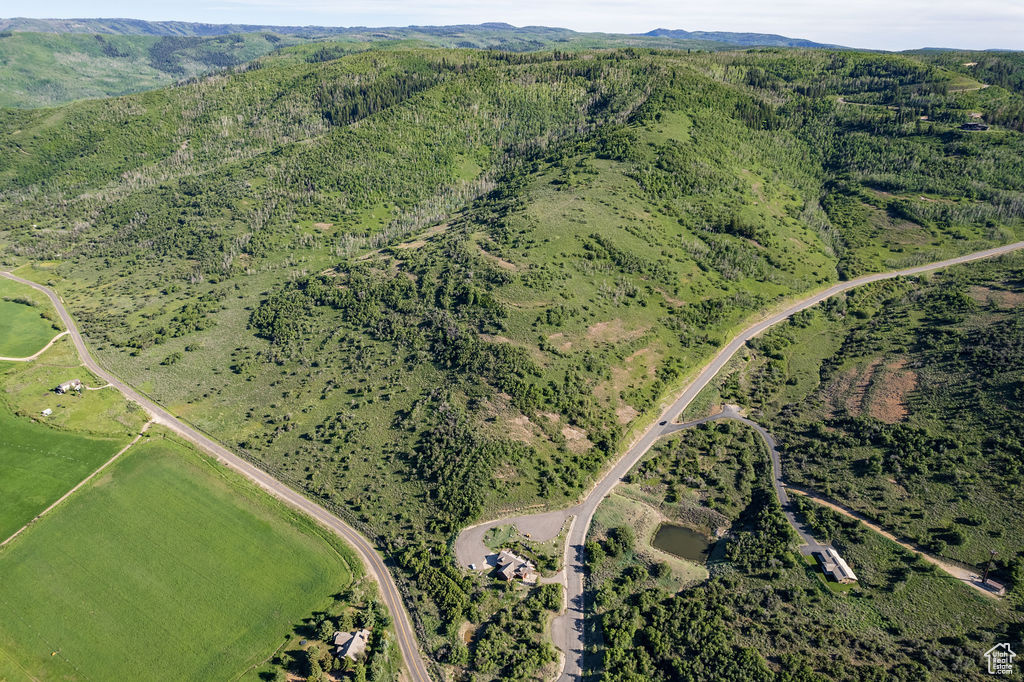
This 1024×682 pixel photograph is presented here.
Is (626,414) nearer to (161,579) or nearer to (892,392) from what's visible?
(892,392)

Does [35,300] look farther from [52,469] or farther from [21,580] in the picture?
[21,580]

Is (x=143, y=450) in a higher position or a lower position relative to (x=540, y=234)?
lower

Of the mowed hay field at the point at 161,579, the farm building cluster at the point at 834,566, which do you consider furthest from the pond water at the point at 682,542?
the mowed hay field at the point at 161,579

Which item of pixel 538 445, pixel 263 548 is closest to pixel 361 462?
pixel 263 548

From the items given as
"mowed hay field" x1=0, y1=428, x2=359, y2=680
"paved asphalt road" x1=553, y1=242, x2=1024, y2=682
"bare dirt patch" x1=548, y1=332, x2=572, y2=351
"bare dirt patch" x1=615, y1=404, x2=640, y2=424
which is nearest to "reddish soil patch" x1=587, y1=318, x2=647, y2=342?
"bare dirt patch" x1=548, y1=332, x2=572, y2=351

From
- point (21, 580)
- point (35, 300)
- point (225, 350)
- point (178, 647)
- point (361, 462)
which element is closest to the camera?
point (178, 647)

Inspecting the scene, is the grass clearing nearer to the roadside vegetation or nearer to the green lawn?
the green lawn
